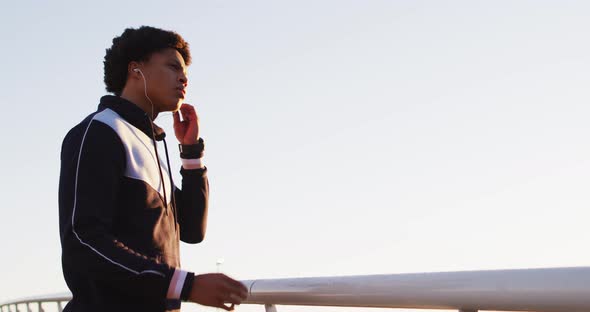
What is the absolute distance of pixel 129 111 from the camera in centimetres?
278

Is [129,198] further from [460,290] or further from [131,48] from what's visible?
[460,290]

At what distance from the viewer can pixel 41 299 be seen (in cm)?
686

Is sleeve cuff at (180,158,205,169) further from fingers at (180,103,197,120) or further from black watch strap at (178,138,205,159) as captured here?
fingers at (180,103,197,120)

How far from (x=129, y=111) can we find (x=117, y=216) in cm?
42

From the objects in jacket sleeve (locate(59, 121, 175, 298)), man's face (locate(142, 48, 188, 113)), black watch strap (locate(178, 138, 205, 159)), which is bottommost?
jacket sleeve (locate(59, 121, 175, 298))

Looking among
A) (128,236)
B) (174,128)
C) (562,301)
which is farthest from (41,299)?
(562,301)

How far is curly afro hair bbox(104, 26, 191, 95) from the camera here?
3.03 metres

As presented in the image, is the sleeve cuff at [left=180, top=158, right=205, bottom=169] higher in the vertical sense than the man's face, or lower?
lower

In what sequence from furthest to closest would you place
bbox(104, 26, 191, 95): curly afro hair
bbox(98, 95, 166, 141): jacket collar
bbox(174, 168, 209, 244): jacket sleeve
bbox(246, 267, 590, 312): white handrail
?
bbox(174, 168, 209, 244): jacket sleeve, bbox(104, 26, 191, 95): curly afro hair, bbox(98, 95, 166, 141): jacket collar, bbox(246, 267, 590, 312): white handrail

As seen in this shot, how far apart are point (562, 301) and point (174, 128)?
2031mm

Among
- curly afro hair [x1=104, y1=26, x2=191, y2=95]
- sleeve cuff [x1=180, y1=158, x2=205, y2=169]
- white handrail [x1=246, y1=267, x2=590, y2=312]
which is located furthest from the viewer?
sleeve cuff [x1=180, y1=158, x2=205, y2=169]

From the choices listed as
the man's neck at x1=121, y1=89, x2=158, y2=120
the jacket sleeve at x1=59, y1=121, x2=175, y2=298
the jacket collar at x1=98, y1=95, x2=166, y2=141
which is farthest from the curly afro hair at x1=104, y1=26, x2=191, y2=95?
the jacket sleeve at x1=59, y1=121, x2=175, y2=298

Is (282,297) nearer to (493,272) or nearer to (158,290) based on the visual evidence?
(158,290)

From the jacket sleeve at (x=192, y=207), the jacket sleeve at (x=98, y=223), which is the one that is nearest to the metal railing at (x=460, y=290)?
the jacket sleeve at (x=192, y=207)
